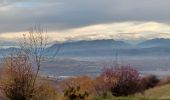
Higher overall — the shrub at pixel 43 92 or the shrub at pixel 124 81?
the shrub at pixel 43 92

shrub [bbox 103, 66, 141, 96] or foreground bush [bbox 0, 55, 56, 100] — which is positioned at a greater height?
foreground bush [bbox 0, 55, 56, 100]

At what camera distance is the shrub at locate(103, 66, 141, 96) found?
1984 inches

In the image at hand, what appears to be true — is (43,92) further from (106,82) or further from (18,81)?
(106,82)

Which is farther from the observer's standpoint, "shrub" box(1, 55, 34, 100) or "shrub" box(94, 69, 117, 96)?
"shrub" box(94, 69, 117, 96)

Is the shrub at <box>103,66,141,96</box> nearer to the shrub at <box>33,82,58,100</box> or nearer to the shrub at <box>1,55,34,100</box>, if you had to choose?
the shrub at <box>33,82,58,100</box>

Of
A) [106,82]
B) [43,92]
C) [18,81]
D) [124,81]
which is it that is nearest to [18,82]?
[18,81]

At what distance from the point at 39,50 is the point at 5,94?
311 cm

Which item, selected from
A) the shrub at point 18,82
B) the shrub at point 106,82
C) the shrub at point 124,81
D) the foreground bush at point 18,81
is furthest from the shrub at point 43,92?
the shrub at point 106,82

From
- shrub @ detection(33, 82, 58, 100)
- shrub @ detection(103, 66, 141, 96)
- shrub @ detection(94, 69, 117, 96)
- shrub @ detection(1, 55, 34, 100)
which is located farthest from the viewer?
shrub @ detection(94, 69, 117, 96)

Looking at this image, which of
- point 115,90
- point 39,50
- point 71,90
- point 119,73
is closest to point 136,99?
point 71,90

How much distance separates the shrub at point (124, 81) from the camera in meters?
50.4

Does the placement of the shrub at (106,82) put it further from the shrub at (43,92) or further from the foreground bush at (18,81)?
the foreground bush at (18,81)

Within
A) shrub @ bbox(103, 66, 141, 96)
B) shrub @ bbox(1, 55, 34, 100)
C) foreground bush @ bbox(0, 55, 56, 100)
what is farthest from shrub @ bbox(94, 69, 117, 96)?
shrub @ bbox(1, 55, 34, 100)

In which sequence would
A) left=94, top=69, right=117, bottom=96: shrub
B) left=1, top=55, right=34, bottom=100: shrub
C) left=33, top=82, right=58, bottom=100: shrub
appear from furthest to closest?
left=94, top=69, right=117, bottom=96: shrub < left=33, top=82, right=58, bottom=100: shrub < left=1, top=55, right=34, bottom=100: shrub
